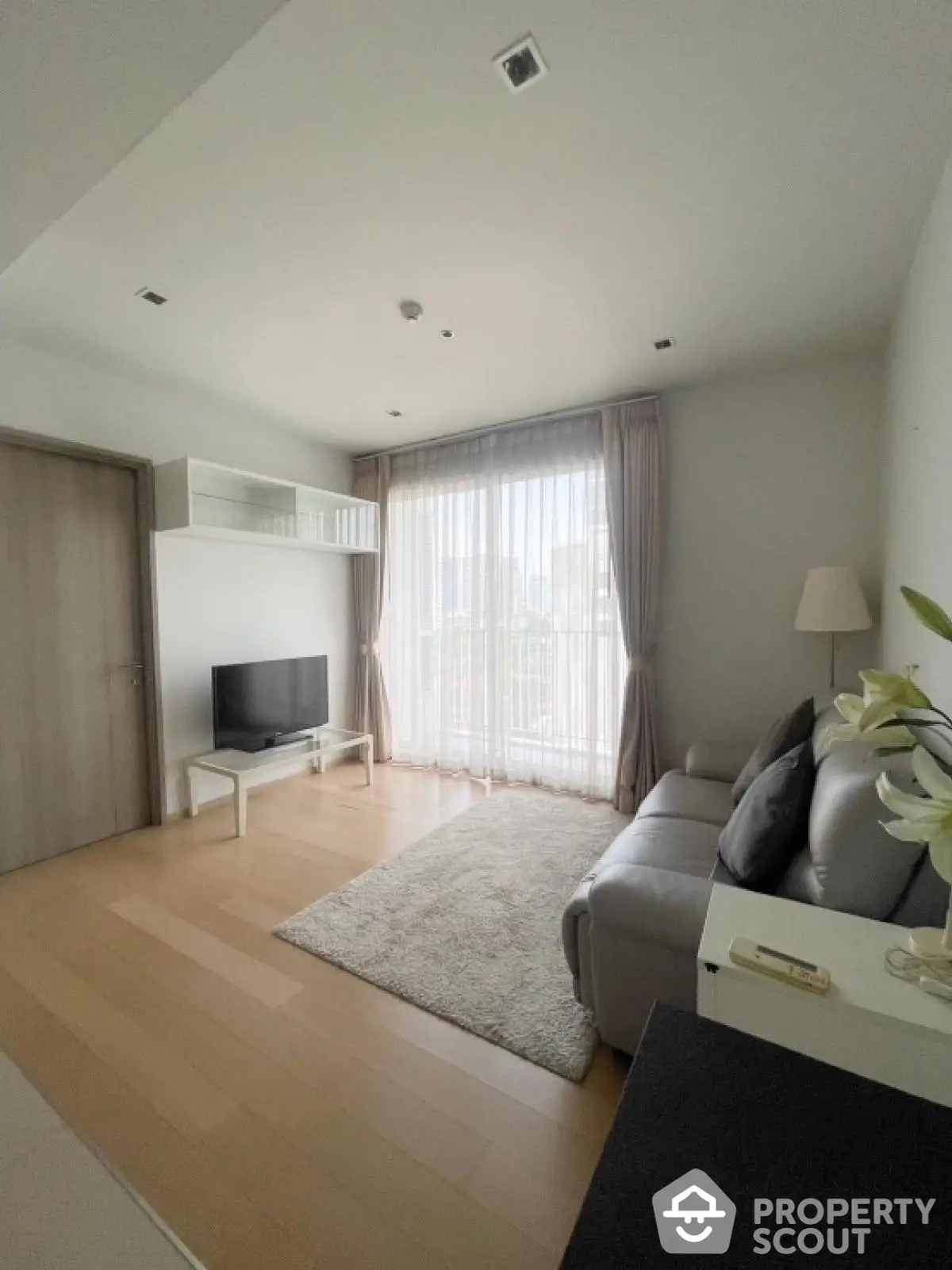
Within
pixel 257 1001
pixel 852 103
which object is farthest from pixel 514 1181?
pixel 852 103

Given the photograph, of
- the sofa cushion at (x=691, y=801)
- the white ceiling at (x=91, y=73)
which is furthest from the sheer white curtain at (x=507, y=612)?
the white ceiling at (x=91, y=73)

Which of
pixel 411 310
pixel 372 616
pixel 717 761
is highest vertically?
pixel 411 310

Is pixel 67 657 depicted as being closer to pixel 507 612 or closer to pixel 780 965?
pixel 507 612

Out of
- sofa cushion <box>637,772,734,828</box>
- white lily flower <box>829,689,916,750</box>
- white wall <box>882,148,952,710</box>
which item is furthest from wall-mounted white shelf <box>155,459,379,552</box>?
white wall <box>882,148,952,710</box>

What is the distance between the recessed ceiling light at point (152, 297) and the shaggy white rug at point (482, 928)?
2.83 meters

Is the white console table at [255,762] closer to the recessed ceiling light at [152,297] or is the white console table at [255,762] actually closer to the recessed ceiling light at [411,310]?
the recessed ceiling light at [152,297]

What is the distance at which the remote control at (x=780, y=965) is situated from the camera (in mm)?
966

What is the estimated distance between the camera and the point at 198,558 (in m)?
3.50

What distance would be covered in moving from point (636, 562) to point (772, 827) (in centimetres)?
211

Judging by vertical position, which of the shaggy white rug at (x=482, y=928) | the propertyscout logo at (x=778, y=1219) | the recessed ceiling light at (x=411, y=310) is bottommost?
the shaggy white rug at (x=482, y=928)

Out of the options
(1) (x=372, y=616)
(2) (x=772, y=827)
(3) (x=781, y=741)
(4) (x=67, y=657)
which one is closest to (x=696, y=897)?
(2) (x=772, y=827)

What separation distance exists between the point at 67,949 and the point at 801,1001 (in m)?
2.61

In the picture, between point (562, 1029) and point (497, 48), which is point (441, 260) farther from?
point (562, 1029)

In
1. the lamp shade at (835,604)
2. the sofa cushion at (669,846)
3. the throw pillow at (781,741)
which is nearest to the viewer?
the sofa cushion at (669,846)
